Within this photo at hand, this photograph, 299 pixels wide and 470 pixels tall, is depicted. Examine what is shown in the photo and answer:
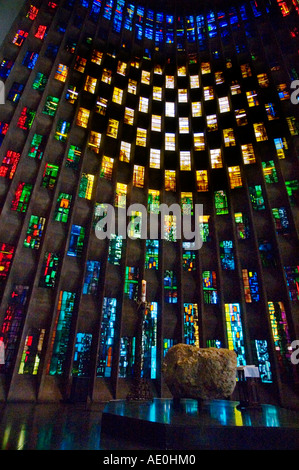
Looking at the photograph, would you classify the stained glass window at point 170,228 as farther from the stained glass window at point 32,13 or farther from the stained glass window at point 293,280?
the stained glass window at point 32,13

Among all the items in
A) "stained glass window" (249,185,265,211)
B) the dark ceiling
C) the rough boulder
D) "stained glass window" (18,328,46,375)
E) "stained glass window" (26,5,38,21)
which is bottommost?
the rough boulder

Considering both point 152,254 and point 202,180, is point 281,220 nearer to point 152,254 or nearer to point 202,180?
point 202,180

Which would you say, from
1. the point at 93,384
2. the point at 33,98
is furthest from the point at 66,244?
the point at 33,98

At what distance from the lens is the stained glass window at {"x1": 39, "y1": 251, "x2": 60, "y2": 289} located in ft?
35.5

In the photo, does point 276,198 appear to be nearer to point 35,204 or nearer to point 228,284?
point 228,284

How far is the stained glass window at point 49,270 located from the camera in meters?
10.8

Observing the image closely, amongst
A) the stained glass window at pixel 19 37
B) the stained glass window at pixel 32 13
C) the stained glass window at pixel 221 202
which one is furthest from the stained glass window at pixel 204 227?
the stained glass window at pixel 32 13

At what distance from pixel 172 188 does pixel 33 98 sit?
7.96 m

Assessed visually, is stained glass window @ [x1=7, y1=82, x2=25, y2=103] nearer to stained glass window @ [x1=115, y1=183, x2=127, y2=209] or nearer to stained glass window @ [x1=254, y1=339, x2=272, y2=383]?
stained glass window @ [x1=115, y1=183, x2=127, y2=209]

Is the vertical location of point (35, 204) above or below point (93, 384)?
above

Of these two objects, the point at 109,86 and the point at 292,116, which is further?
the point at 109,86

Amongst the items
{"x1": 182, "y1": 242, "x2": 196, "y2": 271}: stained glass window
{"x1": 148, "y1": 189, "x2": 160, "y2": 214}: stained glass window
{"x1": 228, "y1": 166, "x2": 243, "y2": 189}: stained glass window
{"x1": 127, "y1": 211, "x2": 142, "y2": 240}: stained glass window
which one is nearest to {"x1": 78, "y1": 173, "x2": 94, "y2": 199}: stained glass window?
{"x1": 127, "y1": 211, "x2": 142, "y2": 240}: stained glass window

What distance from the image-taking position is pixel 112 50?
15.8 meters

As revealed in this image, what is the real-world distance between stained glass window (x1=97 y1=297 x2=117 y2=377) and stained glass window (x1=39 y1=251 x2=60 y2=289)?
2.33m
